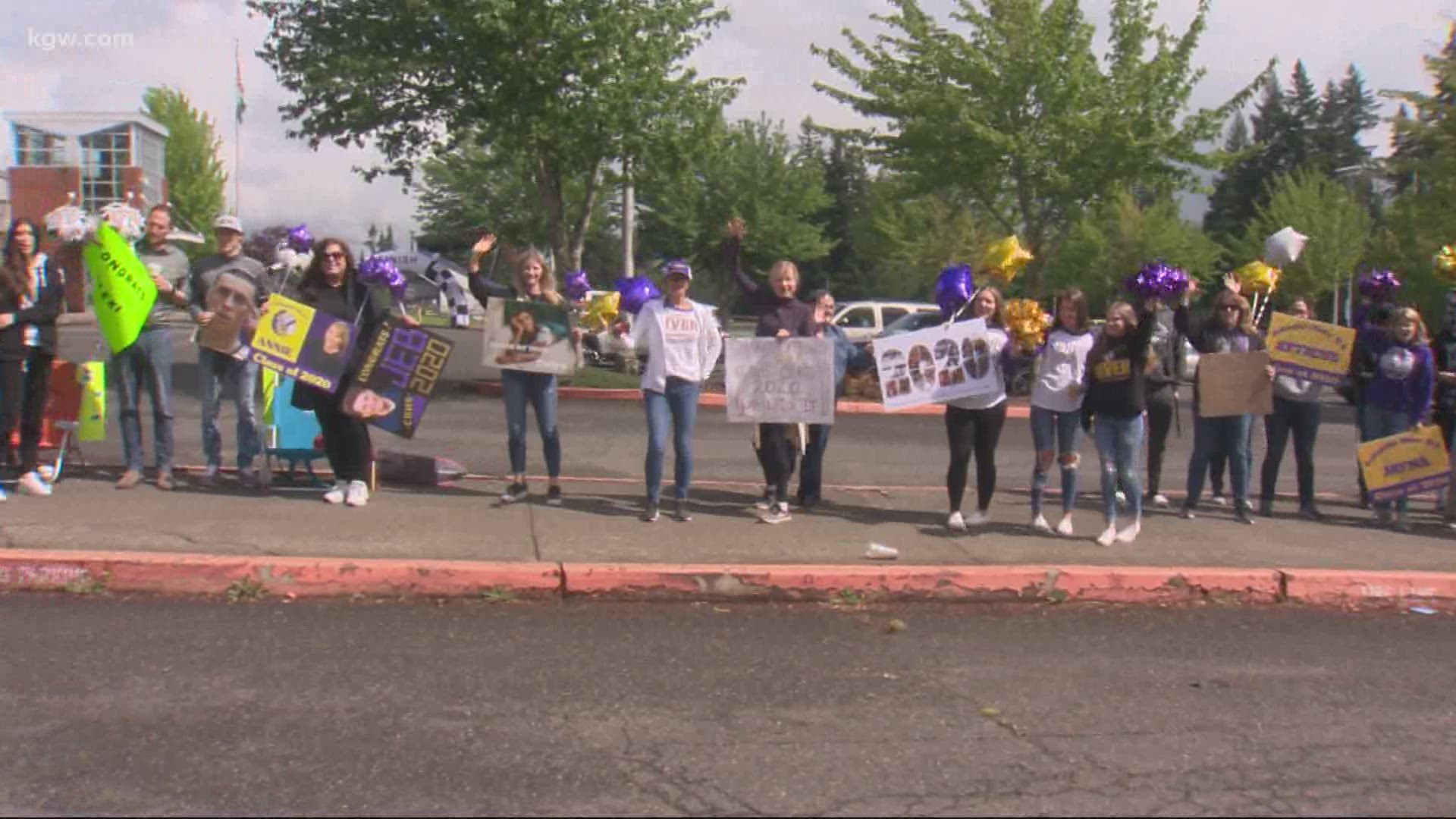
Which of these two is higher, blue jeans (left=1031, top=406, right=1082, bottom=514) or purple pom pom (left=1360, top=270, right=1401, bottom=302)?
purple pom pom (left=1360, top=270, right=1401, bottom=302)

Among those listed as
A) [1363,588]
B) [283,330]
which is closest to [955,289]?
[1363,588]

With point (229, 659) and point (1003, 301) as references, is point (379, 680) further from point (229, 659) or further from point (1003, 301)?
point (1003, 301)

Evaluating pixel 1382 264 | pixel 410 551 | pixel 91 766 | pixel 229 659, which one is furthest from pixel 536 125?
pixel 1382 264

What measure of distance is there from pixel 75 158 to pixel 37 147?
1570 mm

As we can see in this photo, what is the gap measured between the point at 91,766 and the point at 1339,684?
4.96m

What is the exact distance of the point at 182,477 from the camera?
8758 mm

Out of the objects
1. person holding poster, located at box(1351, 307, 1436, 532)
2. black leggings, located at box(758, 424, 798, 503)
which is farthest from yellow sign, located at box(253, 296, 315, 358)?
person holding poster, located at box(1351, 307, 1436, 532)

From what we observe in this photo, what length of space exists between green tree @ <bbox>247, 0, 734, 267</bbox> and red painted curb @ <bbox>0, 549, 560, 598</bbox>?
11.2 m

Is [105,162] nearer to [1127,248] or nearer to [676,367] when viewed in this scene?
[1127,248]

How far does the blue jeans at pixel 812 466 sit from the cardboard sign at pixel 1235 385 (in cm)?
269

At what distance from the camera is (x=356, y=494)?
26.1 ft

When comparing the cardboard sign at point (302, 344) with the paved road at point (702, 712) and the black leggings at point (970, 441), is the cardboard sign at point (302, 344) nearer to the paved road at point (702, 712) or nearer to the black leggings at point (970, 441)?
the paved road at point (702, 712)

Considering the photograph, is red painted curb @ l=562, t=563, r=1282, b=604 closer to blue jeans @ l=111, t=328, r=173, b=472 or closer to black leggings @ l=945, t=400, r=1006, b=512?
black leggings @ l=945, t=400, r=1006, b=512

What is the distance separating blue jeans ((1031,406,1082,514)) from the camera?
8.19 metres
